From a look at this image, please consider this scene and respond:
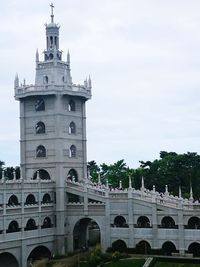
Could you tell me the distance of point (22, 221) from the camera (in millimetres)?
57875

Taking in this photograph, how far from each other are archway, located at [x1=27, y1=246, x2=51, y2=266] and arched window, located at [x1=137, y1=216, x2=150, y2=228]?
9910 millimetres

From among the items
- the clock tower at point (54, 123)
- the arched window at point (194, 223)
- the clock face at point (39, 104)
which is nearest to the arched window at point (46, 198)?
the clock tower at point (54, 123)

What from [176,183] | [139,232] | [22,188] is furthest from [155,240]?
[176,183]

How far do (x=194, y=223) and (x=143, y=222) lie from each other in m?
5.38

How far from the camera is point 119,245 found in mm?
60594

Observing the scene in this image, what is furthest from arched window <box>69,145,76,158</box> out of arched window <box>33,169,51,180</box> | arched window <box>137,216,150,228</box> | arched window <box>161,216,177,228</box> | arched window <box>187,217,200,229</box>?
arched window <box>187,217,200,229</box>

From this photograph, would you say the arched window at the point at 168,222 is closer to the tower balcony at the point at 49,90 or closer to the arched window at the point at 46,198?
the arched window at the point at 46,198

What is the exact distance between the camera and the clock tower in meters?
64.4

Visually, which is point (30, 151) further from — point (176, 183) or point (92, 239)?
point (176, 183)

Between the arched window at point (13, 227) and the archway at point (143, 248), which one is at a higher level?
the arched window at point (13, 227)

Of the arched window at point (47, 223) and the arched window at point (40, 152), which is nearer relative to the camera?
the arched window at point (47, 223)

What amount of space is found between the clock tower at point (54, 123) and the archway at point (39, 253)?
2384 mm

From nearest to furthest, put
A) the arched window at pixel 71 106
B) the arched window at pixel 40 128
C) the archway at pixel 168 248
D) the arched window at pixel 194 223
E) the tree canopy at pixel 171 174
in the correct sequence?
the archway at pixel 168 248
the arched window at pixel 194 223
the arched window at pixel 40 128
the arched window at pixel 71 106
the tree canopy at pixel 171 174

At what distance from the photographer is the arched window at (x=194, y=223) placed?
58.4m
